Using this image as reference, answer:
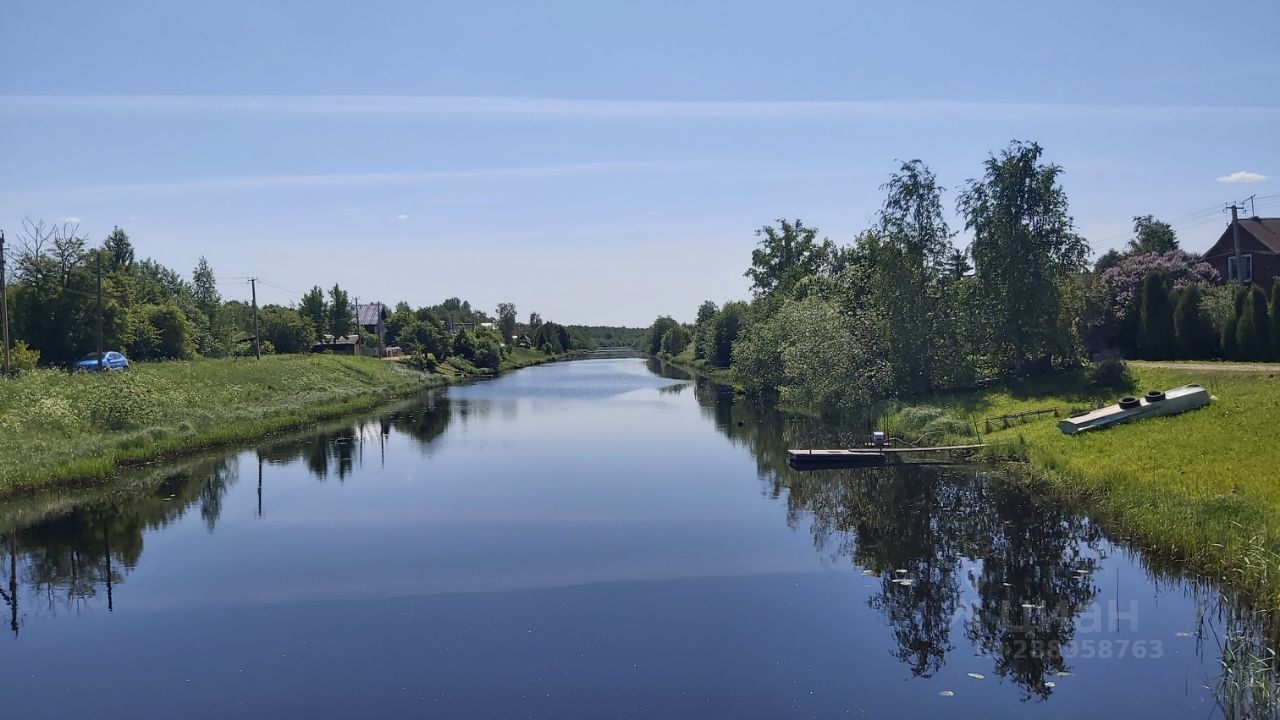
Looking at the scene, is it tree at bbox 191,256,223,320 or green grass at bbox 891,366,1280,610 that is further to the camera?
tree at bbox 191,256,223,320

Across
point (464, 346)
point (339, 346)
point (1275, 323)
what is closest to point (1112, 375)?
point (1275, 323)

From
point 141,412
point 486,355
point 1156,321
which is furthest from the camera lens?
point 486,355

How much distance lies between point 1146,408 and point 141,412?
37.5 metres

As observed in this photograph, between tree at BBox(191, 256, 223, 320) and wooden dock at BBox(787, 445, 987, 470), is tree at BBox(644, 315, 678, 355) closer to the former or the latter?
tree at BBox(191, 256, 223, 320)

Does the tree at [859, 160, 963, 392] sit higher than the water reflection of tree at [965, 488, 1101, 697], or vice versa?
the tree at [859, 160, 963, 392]

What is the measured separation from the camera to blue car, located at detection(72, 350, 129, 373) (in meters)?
45.7

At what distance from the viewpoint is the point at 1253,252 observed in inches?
1865

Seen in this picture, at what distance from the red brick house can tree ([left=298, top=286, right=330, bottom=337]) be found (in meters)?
83.1

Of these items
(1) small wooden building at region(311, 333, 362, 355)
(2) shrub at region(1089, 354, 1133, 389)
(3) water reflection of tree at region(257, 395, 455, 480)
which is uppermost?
(1) small wooden building at region(311, 333, 362, 355)

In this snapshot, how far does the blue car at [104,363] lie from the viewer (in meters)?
45.7

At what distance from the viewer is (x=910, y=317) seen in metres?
39.9

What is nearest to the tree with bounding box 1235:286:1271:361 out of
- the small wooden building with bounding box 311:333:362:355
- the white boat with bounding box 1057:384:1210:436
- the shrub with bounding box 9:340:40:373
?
the white boat with bounding box 1057:384:1210:436

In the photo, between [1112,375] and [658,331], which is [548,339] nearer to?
[658,331]

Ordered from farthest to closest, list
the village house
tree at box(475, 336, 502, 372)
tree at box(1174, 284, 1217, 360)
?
the village house → tree at box(475, 336, 502, 372) → tree at box(1174, 284, 1217, 360)
